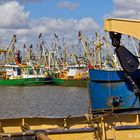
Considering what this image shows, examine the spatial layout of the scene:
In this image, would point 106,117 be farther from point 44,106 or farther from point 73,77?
point 73,77

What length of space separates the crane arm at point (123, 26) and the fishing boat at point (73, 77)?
248 feet

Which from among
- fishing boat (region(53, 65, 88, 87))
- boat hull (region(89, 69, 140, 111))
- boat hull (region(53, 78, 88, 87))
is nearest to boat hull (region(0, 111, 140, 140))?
boat hull (region(89, 69, 140, 111))

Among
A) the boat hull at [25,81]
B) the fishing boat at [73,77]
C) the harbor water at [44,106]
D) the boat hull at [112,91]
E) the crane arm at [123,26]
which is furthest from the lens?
the boat hull at [25,81]

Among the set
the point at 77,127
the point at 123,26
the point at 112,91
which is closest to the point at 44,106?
the point at 112,91

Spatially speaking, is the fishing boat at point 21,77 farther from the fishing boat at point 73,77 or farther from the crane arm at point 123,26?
the crane arm at point 123,26

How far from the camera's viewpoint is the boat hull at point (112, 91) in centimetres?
2270

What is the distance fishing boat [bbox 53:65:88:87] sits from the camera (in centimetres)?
9700

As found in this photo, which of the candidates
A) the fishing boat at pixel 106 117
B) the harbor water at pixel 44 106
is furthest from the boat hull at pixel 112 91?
the harbor water at pixel 44 106

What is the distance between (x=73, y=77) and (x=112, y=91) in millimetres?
77686

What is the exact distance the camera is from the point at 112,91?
23453 millimetres

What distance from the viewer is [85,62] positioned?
109 meters

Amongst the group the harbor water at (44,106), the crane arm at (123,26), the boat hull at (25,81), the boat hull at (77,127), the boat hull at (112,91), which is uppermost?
the crane arm at (123,26)

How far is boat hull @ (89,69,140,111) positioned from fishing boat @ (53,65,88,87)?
2824 inches

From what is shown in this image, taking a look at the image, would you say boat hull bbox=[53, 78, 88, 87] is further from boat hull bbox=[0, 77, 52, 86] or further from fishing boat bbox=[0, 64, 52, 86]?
fishing boat bbox=[0, 64, 52, 86]
